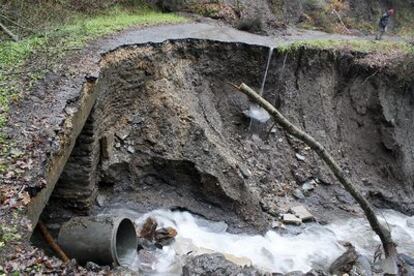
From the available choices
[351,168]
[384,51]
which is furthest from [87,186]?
[384,51]

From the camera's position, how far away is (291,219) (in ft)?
36.4

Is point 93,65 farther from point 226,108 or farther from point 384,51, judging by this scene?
point 384,51

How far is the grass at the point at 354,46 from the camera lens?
13517mm

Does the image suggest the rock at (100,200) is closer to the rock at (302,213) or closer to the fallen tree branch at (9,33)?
the fallen tree branch at (9,33)

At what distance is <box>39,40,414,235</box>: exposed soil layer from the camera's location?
10414 millimetres

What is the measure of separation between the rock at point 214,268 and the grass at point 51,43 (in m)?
3.10

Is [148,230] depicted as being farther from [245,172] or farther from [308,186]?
[308,186]

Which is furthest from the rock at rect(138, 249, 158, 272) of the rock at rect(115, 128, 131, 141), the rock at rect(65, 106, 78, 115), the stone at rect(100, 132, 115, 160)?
the rock at rect(115, 128, 131, 141)

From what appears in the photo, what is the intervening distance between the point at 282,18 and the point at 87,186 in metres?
12.6

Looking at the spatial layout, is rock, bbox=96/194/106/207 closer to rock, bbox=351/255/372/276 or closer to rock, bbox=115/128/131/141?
rock, bbox=115/128/131/141

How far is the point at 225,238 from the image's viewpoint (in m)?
10.2

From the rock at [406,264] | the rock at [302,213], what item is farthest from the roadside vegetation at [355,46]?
the rock at [406,264]

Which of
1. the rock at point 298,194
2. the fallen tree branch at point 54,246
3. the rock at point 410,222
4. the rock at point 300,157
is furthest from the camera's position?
the rock at point 300,157

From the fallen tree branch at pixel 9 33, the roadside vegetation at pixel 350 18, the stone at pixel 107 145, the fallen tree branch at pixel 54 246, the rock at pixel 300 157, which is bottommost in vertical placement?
the fallen tree branch at pixel 54 246
